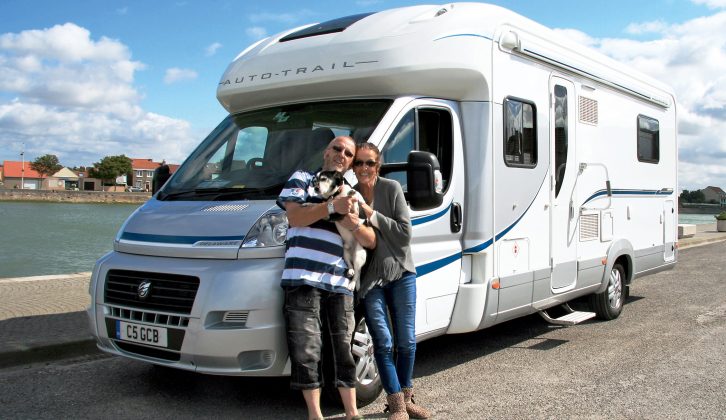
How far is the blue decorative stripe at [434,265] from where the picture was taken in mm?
4958

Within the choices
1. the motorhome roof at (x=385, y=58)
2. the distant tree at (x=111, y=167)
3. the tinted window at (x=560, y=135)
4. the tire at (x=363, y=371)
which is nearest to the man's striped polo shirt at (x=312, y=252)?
the tire at (x=363, y=371)

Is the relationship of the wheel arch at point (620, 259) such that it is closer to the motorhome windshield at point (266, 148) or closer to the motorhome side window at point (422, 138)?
the motorhome side window at point (422, 138)

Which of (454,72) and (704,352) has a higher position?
(454,72)

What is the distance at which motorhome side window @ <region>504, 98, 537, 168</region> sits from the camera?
5828mm

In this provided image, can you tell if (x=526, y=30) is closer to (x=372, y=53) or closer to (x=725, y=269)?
(x=372, y=53)

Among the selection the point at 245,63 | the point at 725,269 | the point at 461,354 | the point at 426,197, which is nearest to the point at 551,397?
the point at 461,354

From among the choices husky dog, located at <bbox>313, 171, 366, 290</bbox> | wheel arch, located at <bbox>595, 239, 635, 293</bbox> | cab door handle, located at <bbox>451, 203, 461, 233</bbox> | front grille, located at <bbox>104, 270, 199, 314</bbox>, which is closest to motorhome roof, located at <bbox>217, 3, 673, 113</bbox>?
cab door handle, located at <bbox>451, 203, 461, 233</bbox>

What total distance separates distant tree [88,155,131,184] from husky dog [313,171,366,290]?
10540cm

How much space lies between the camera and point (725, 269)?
535 inches

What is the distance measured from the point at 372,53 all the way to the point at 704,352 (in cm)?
424

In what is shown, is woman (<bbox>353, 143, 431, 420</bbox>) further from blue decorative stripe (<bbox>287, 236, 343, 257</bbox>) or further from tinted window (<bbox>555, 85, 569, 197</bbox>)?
tinted window (<bbox>555, 85, 569, 197</bbox>)

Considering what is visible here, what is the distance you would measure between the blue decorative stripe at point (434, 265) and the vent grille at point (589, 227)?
7.34 feet

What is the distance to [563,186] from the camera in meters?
6.68

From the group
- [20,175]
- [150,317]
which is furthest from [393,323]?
[20,175]
